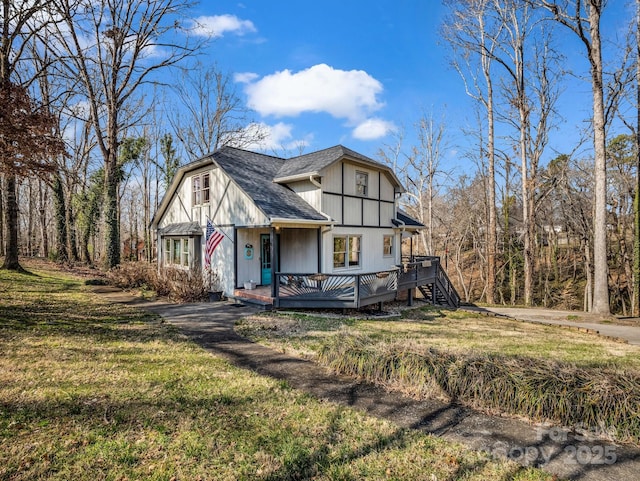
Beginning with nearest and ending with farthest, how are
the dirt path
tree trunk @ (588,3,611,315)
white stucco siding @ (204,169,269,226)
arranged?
1. the dirt path
2. white stucco siding @ (204,169,269,226)
3. tree trunk @ (588,3,611,315)

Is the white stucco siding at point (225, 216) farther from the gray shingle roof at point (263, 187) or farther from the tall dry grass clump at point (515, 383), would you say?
the tall dry grass clump at point (515, 383)

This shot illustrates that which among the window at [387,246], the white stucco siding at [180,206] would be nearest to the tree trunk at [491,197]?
the window at [387,246]

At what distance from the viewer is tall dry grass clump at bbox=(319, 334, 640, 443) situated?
13.3 ft

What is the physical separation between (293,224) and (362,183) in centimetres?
489

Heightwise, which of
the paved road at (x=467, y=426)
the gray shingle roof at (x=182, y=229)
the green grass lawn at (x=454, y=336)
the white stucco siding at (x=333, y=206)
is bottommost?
the green grass lawn at (x=454, y=336)

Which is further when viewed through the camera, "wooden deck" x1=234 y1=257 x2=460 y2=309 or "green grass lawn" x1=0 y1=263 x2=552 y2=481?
"wooden deck" x1=234 y1=257 x2=460 y2=309

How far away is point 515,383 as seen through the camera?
4.58 meters

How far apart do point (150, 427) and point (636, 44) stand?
22941 mm

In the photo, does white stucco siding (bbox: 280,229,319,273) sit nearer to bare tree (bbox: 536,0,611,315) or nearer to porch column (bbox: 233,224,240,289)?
porch column (bbox: 233,224,240,289)

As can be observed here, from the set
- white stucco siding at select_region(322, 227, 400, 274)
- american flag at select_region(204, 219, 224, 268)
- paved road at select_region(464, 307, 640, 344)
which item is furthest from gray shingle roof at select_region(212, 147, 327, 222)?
paved road at select_region(464, 307, 640, 344)

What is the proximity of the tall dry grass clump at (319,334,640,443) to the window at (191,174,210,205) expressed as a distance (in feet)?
38.3

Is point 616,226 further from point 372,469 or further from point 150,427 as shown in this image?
point 150,427

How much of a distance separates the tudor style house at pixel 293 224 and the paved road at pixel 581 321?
5.92 m

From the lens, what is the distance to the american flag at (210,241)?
14.3 m
